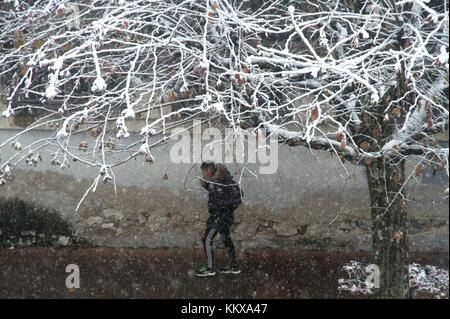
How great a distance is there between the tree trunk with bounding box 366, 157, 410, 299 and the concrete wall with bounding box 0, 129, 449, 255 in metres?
2.58

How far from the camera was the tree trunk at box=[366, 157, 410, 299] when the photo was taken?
5.76m

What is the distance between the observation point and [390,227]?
228 inches

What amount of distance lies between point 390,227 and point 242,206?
3.10 m

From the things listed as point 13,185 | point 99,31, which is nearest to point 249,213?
point 13,185

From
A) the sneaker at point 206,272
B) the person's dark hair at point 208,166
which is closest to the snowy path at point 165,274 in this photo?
the sneaker at point 206,272

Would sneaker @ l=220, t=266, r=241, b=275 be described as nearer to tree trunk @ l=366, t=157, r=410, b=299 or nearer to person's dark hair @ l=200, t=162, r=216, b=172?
person's dark hair @ l=200, t=162, r=216, b=172

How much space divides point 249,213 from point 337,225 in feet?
3.97

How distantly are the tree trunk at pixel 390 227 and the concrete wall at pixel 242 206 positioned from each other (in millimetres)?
2580

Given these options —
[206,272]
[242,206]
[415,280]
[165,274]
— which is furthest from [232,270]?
[415,280]

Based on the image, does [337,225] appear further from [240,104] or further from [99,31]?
[99,31]

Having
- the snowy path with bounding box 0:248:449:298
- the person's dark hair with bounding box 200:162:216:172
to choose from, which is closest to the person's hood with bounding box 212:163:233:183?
the person's dark hair with bounding box 200:162:216:172

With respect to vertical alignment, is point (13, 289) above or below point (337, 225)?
below

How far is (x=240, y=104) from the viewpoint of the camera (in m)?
5.41

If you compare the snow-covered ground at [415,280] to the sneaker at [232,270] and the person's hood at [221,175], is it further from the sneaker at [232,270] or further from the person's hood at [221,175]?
the person's hood at [221,175]
